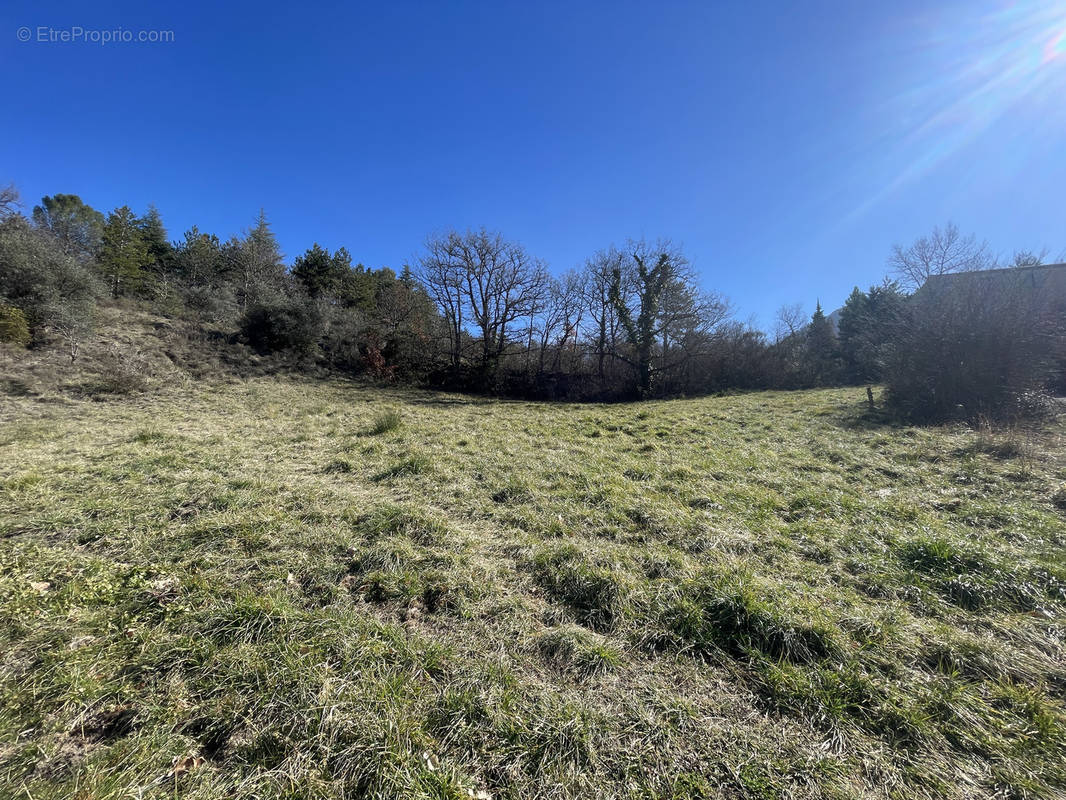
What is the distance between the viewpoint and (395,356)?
2200 cm

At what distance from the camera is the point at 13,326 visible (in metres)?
11.4

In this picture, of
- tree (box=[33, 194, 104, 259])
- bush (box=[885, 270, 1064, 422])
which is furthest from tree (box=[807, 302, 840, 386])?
tree (box=[33, 194, 104, 259])

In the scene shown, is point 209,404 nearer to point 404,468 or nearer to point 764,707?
point 404,468

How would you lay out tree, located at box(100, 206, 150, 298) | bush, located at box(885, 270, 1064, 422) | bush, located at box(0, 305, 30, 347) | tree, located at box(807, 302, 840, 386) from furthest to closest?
tree, located at box(807, 302, 840, 386) → tree, located at box(100, 206, 150, 298) → bush, located at box(0, 305, 30, 347) → bush, located at box(885, 270, 1064, 422)

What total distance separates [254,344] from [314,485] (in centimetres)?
1873

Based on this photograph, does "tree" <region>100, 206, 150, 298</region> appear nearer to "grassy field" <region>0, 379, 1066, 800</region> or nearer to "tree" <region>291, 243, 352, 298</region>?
"tree" <region>291, 243, 352, 298</region>

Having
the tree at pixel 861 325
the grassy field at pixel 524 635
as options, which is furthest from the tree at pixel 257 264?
the tree at pixel 861 325

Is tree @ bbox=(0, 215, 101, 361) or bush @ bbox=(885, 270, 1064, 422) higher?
tree @ bbox=(0, 215, 101, 361)

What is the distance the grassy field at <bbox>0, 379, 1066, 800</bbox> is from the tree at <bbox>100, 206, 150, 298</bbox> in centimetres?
2363

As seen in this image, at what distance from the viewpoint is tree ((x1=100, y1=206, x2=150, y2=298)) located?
2019cm

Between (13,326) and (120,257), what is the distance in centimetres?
1318

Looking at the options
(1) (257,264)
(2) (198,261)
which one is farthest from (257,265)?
(2) (198,261)

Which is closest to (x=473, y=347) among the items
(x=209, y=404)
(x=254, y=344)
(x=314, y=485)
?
(x=254, y=344)

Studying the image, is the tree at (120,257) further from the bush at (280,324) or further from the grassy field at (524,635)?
the grassy field at (524,635)
